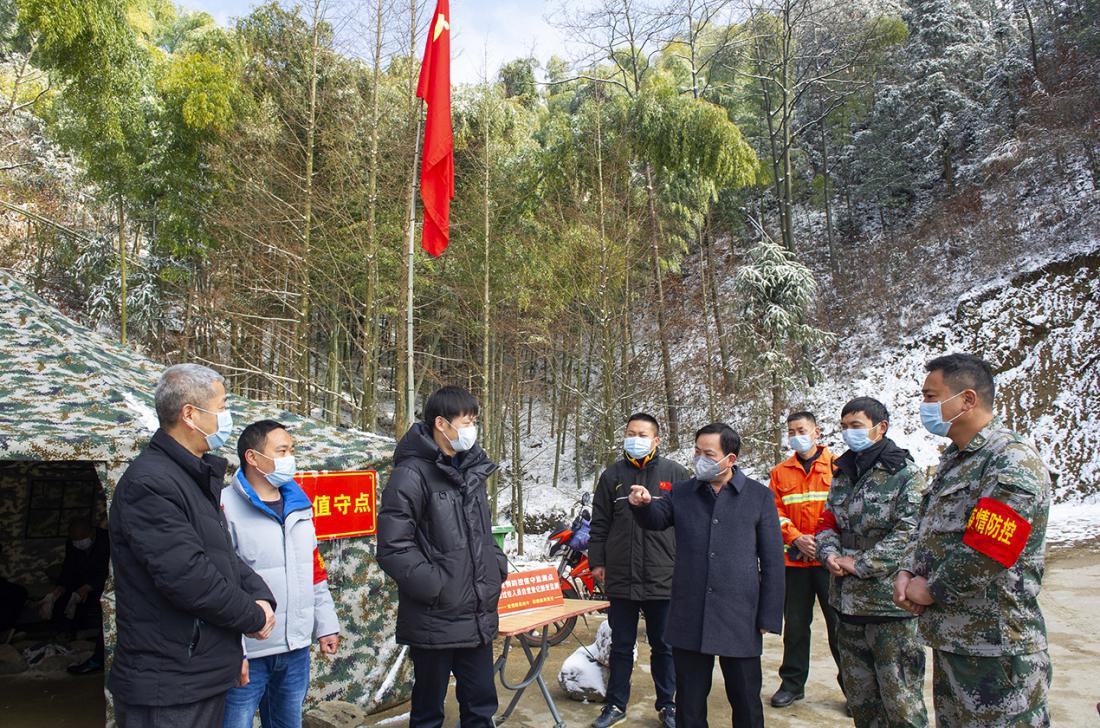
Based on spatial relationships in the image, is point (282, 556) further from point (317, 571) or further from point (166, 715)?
point (166, 715)

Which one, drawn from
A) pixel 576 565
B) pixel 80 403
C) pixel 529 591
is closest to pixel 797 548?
pixel 529 591

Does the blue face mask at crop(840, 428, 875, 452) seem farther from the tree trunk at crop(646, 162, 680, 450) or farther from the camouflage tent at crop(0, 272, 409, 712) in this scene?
the tree trunk at crop(646, 162, 680, 450)

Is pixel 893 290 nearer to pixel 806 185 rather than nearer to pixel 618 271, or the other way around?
pixel 806 185

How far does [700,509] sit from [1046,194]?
1895 centimetres

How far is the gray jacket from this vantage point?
250 centimetres

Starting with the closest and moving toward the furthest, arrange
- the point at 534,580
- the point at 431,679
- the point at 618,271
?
the point at 431,679 < the point at 534,580 < the point at 618,271

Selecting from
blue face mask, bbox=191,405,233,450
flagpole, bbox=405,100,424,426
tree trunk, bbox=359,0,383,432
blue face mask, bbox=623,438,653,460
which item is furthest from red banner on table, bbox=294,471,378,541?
tree trunk, bbox=359,0,383,432

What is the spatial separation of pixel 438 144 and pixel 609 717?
3.97 metres

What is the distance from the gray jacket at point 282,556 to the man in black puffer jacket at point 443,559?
0.36m

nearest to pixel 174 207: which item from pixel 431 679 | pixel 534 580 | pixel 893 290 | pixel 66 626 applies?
pixel 66 626

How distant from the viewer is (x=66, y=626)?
546cm

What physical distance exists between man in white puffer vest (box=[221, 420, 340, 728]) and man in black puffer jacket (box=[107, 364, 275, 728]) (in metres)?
0.40

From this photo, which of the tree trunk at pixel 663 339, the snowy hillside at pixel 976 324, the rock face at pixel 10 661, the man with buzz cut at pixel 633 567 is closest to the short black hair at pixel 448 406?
the man with buzz cut at pixel 633 567

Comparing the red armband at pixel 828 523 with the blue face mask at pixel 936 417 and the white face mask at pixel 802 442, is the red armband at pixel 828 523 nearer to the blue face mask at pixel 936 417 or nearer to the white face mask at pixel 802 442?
the blue face mask at pixel 936 417
